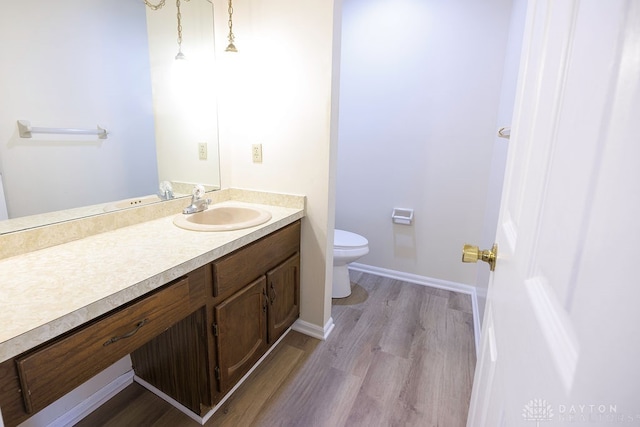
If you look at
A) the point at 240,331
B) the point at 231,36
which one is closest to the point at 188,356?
the point at 240,331

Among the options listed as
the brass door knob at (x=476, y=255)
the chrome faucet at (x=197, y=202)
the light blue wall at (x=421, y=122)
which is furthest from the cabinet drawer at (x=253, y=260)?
the light blue wall at (x=421, y=122)

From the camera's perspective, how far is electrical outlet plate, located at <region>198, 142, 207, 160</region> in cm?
186

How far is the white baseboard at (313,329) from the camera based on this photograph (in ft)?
6.36

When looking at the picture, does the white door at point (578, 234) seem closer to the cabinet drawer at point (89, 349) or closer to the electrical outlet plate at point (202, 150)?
the cabinet drawer at point (89, 349)

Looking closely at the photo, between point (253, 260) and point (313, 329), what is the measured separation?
2.57 ft

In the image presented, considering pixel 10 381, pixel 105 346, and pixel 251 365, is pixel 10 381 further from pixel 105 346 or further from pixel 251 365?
pixel 251 365

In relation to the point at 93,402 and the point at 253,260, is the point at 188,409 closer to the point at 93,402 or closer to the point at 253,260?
the point at 93,402

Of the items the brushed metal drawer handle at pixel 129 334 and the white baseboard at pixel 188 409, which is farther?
the white baseboard at pixel 188 409

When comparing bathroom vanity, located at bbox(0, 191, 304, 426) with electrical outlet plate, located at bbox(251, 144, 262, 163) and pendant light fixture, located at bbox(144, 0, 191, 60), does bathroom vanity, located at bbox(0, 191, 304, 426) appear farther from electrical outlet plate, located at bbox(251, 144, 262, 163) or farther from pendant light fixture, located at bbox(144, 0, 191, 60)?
pendant light fixture, located at bbox(144, 0, 191, 60)

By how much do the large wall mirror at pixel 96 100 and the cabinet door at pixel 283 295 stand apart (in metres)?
0.74

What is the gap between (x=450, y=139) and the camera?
233cm

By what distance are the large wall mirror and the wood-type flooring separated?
39.9 inches

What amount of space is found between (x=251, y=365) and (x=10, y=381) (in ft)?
3.38

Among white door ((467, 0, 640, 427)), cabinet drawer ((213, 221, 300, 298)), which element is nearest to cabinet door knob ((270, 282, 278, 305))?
cabinet drawer ((213, 221, 300, 298))
